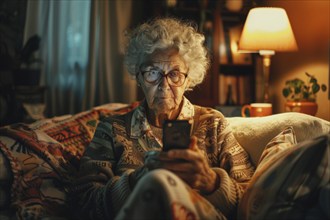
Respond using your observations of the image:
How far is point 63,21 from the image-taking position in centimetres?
393

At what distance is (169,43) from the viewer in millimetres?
1690

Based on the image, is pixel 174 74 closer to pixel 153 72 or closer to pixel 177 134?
pixel 153 72

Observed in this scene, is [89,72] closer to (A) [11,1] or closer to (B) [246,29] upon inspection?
(A) [11,1]

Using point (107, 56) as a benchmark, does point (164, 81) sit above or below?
below

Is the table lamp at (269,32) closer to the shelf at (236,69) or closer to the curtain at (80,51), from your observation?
the shelf at (236,69)

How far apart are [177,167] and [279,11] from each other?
1.49m

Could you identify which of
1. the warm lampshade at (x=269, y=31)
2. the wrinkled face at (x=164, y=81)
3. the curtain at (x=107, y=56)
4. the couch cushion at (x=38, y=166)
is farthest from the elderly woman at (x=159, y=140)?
the curtain at (x=107, y=56)

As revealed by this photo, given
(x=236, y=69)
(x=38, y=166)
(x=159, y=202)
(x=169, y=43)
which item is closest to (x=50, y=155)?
(x=38, y=166)

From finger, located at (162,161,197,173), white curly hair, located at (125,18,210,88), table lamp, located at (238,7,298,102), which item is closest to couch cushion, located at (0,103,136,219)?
white curly hair, located at (125,18,210,88)

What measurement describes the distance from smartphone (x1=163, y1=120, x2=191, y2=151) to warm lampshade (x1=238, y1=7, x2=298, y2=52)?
134 cm

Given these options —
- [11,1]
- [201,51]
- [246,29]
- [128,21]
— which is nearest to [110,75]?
[128,21]

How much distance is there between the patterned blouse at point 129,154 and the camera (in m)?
1.43

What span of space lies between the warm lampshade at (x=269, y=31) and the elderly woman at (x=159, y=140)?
0.71 metres

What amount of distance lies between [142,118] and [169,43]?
0.27 metres
